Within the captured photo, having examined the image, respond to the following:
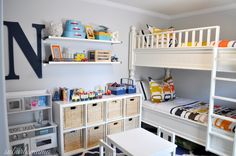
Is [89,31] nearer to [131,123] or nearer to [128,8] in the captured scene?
[128,8]

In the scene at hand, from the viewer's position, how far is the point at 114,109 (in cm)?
290

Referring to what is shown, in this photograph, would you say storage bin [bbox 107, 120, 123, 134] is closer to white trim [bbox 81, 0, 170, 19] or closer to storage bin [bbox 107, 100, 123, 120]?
storage bin [bbox 107, 100, 123, 120]

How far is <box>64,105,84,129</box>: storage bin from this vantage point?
243cm

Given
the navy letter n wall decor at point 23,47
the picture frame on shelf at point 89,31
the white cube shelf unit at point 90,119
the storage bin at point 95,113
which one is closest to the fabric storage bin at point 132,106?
the white cube shelf unit at point 90,119

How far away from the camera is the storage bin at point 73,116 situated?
2.43 meters

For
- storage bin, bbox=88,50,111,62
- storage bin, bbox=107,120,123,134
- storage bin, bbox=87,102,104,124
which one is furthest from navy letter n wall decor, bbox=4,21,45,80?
storage bin, bbox=107,120,123,134

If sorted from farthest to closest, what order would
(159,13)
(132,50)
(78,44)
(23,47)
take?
(159,13) → (132,50) → (78,44) → (23,47)

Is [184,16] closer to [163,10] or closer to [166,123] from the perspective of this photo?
[163,10]

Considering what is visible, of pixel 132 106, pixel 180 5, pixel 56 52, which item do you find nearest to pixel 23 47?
pixel 56 52

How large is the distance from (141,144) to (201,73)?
2.23m

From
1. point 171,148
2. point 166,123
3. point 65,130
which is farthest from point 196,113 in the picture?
point 65,130

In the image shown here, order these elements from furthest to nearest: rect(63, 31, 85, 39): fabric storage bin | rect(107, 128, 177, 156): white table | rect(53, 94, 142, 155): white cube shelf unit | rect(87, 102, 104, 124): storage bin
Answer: rect(87, 102, 104, 124): storage bin, rect(63, 31, 85, 39): fabric storage bin, rect(53, 94, 142, 155): white cube shelf unit, rect(107, 128, 177, 156): white table

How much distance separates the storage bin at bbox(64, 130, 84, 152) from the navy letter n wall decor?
92cm

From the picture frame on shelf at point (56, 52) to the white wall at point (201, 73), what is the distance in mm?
2556
